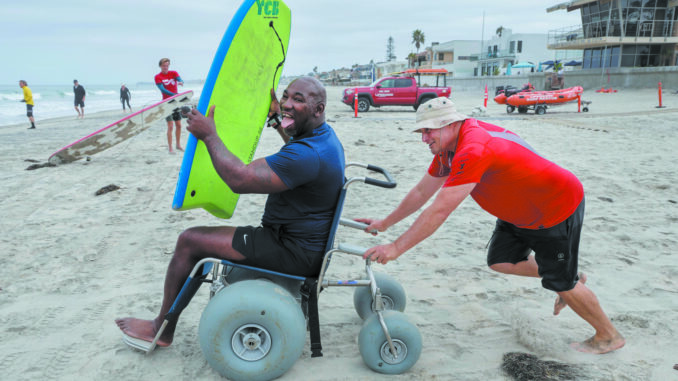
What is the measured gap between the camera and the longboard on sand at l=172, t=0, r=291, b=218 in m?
2.36

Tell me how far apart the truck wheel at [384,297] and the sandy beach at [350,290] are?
13 centimetres

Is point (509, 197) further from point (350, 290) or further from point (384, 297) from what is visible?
point (350, 290)

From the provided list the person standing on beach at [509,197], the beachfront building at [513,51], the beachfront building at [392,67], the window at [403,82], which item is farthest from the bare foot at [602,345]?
the beachfront building at [392,67]

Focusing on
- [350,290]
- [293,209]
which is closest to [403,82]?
[350,290]

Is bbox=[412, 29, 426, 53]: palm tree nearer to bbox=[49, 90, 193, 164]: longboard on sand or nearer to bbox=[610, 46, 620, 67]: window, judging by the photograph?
bbox=[610, 46, 620, 67]: window

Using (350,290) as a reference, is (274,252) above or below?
above

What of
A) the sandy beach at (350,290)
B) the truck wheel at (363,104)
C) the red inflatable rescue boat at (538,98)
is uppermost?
the red inflatable rescue boat at (538,98)

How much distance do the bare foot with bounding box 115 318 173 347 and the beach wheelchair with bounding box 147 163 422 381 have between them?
8 cm

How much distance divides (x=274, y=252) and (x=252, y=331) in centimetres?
42

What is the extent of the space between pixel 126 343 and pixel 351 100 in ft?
61.7

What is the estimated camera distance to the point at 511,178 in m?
2.43

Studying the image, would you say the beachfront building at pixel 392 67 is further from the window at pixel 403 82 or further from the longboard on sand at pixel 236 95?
the longboard on sand at pixel 236 95

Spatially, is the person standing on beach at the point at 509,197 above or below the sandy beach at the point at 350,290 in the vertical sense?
above

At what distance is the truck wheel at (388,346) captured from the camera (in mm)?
2471
